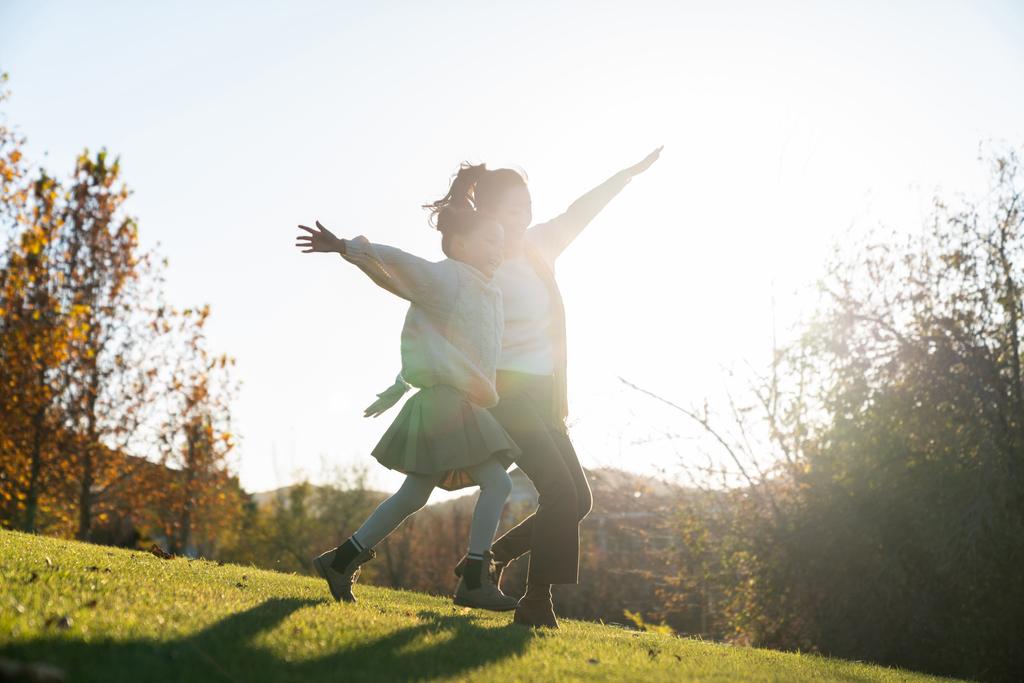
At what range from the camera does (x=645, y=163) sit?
18.6ft

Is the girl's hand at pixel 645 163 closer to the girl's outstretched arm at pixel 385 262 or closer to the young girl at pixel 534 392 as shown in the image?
the young girl at pixel 534 392

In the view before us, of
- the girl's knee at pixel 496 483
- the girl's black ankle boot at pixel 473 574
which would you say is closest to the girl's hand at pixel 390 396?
the girl's knee at pixel 496 483

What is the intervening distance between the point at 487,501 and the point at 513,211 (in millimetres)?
1876

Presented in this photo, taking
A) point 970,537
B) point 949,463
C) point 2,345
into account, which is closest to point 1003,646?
point 970,537

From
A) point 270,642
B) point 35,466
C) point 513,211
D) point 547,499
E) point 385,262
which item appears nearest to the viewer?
point 270,642

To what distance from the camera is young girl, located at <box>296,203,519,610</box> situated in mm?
3594

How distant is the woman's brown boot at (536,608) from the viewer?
156 inches

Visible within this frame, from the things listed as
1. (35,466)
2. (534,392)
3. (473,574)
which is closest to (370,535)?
(473,574)

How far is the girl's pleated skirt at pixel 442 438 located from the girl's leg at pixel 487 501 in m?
0.08

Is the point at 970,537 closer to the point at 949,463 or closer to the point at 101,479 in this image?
the point at 949,463

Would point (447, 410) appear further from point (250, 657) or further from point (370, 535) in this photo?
point (250, 657)

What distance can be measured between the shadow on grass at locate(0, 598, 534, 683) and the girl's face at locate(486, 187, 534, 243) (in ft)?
8.25

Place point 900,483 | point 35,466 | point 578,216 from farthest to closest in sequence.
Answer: point 35,466
point 900,483
point 578,216

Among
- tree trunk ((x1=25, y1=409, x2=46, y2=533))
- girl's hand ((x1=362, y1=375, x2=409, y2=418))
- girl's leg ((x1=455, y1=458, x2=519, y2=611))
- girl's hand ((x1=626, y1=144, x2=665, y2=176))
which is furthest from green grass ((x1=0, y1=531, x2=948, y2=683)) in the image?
tree trunk ((x1=25, y1=409, x2=46, y2=533))
